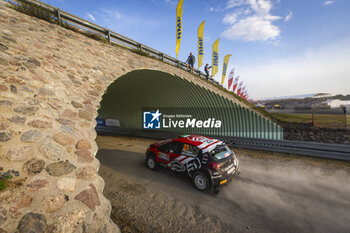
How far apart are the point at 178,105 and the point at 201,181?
831 centimetres

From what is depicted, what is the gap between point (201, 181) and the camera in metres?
4.99

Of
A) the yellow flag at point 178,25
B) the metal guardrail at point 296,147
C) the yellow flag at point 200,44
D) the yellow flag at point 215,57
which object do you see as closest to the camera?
the metal guardrail at point 296,147

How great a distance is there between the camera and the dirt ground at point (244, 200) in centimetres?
358

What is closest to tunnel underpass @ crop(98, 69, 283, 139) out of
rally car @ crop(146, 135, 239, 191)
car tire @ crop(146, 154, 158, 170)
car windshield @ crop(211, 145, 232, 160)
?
car tire @ crop(146, 154, 158, 170)

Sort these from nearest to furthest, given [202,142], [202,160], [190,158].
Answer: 1. [202,160]
2. [190,158]
3. [202,142]

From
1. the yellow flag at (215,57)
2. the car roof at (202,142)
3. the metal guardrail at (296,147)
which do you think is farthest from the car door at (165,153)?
the yellow flag at (215,57)

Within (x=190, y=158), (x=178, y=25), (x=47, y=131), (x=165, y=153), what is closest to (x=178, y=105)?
(x=165, y=153)

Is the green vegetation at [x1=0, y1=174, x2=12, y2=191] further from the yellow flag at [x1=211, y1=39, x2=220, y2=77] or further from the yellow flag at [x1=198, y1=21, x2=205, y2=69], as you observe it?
the yellow flag at [x1=211, y1=39, x2=220, y2=77]

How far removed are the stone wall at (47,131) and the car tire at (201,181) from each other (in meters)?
3.29

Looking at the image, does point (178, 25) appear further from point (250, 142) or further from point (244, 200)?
point (244, 200)

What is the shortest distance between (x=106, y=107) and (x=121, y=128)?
3028mm

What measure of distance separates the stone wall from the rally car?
10.5ft

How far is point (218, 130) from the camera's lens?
11242 mm

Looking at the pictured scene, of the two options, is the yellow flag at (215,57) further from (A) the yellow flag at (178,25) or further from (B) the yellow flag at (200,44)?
(A) the yellow flag at (178,25)
